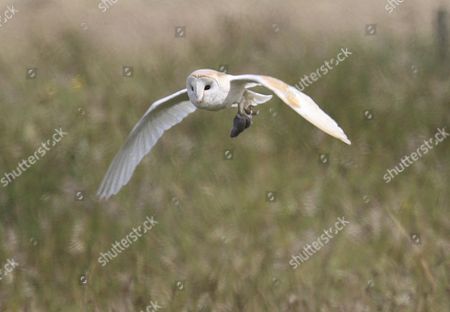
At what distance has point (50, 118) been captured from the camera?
35.9 ft

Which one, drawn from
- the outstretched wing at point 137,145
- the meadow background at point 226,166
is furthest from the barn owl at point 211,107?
the meadow background at point 226,166

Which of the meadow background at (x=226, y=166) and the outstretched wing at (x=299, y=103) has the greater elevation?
the outstretched wing at (x=299, y=103)

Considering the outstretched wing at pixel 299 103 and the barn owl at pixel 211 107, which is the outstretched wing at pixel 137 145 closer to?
the barn owl at pixel 211 107

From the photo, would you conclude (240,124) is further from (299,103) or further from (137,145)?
(137,145)

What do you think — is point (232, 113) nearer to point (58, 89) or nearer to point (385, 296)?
point (58, 89)

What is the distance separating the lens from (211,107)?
7441mm

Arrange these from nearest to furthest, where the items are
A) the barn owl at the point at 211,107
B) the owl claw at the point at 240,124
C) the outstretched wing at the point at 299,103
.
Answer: the outstretched wing at the point at 299,103, the barn owl at the point at 211,107, the owl claw at the point at 240,124

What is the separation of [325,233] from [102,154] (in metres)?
1.56

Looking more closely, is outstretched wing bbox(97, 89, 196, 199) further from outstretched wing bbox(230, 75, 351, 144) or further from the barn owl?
outstretched wing bbox(230, 75, 351, 144)

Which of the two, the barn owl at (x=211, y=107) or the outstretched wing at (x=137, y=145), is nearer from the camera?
the barn owl at (x=211, y=107)

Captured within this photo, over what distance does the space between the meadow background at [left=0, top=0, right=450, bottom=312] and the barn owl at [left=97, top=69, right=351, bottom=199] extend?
27.5 inches

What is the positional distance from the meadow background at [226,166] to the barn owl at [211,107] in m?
0.70

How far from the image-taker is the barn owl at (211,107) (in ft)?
23.7

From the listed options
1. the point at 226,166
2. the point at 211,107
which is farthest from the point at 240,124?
the point at 226,166
